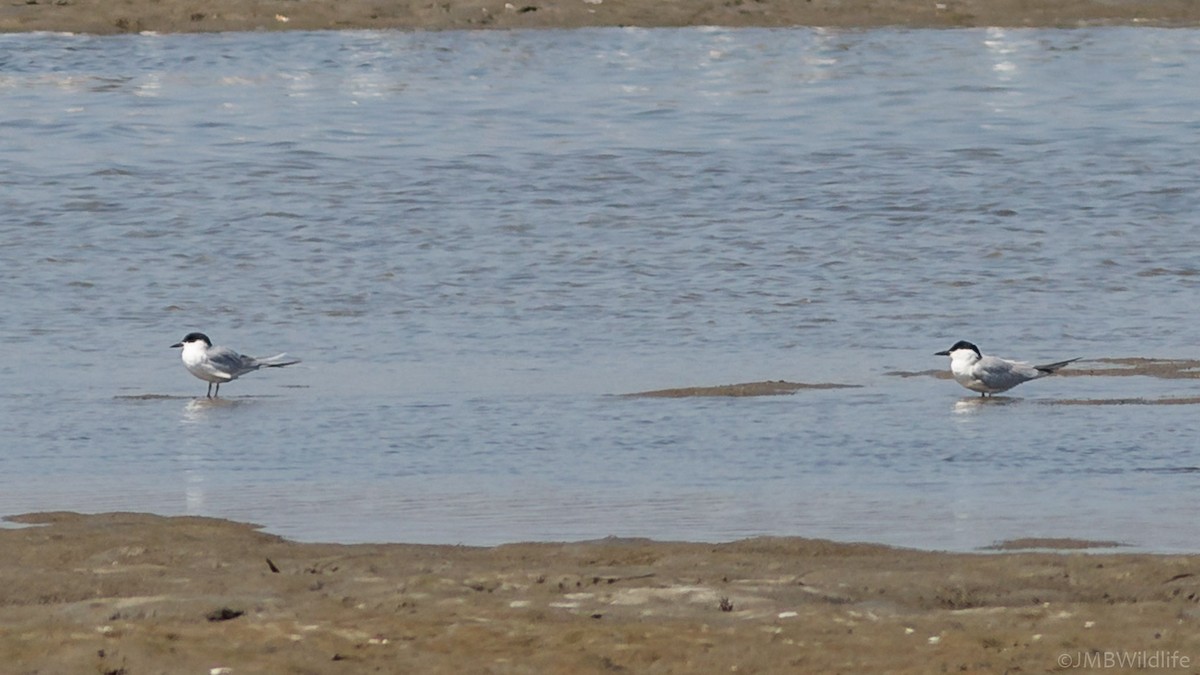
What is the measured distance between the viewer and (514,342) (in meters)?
12.4

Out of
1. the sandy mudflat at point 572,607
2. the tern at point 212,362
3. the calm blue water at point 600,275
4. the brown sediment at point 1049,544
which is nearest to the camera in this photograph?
the sandy mudflat at point 572,607

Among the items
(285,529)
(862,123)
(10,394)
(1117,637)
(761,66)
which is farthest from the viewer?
(761,66)

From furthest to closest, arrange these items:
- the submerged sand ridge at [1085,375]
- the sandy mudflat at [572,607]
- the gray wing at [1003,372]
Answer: the gray wing at [1003,372] < the submerged sand ridge at [1085,375] < the sandy mudflat at [572,607]

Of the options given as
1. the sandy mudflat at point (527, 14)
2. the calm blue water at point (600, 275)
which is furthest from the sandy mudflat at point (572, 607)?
the sandy mudflat at point (527, 14)

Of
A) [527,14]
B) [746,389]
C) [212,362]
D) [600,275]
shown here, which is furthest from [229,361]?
[527,14]

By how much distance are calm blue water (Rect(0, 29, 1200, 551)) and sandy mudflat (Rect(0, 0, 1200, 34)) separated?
0.22 m

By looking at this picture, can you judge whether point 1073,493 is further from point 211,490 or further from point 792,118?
point 792,118

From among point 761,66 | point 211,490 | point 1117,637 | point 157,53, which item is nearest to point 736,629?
point 1117,637

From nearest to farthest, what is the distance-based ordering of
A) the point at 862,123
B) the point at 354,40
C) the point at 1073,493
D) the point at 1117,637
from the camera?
the point at 1117,637 → the point at 1073,493 → the point at 862,123 → the point at 354,40

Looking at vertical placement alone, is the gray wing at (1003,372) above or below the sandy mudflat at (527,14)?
above

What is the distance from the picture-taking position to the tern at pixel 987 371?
35.0 ft

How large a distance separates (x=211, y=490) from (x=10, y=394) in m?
2.67

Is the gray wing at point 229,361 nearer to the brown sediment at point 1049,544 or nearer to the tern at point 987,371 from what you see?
the tern at point 987,371

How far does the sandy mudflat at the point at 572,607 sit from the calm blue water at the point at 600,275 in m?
0.69
